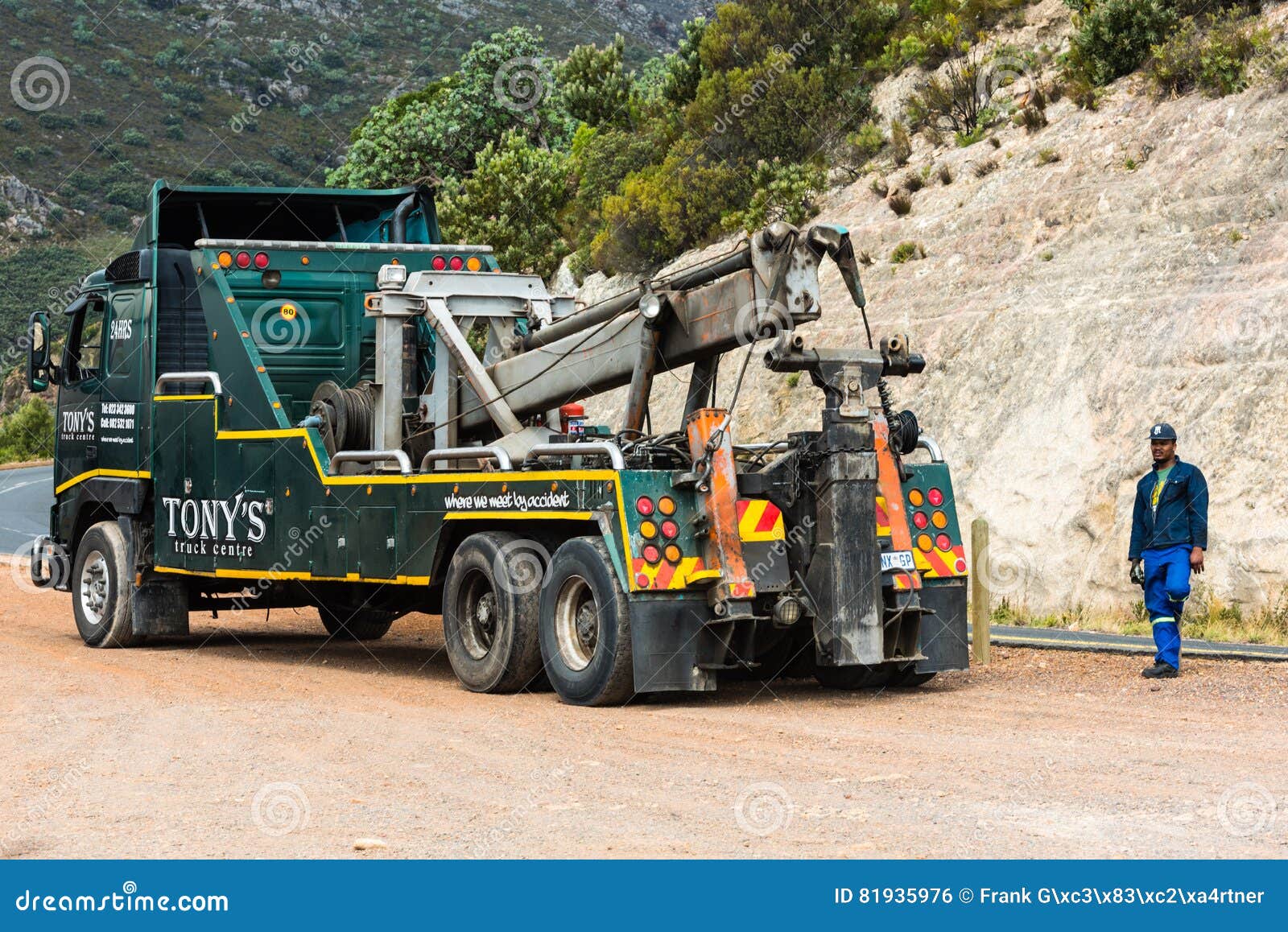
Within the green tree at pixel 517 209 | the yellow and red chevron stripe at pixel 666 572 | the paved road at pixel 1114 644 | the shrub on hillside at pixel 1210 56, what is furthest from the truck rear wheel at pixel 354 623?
the green tree at pixel 517 209

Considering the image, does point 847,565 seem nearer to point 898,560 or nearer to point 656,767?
point 898,560

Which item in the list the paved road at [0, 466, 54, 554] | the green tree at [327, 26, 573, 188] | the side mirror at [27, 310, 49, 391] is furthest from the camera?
the green tree at [327, 26, 573, 188]

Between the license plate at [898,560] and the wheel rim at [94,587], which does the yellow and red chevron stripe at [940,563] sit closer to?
the license plate at [898,560]

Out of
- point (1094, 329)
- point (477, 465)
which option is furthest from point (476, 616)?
point (1094, 329)

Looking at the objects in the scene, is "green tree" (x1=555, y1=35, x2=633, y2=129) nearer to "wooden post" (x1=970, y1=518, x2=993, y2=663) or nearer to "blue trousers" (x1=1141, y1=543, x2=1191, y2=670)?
"wooden post" (x1=970, y1=518, x2=993, y2=663)

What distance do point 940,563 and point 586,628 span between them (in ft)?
8.48

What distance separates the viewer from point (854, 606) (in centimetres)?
1083

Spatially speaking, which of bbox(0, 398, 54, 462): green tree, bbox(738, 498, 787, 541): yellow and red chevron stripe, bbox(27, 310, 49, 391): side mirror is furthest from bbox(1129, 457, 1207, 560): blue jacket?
bbox(0, 398, 54, 462): green tree

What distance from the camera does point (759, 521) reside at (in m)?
11.1

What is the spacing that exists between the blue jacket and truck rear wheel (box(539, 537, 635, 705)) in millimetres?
4158

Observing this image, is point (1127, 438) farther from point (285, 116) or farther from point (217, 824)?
point (285, 116)

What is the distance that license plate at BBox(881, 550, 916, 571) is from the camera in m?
11.1

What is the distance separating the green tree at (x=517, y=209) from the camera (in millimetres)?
34188

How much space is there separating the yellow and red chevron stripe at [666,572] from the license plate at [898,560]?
127 cm
